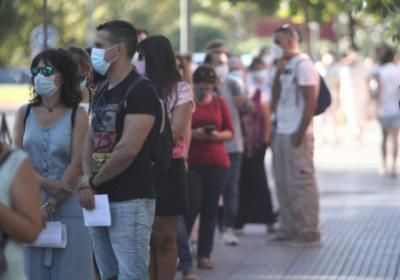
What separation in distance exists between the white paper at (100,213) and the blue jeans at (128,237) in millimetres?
80

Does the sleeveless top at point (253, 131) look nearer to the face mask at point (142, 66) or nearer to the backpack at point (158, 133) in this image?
the face mask at point (142, 66)

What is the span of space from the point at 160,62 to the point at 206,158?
2.49m

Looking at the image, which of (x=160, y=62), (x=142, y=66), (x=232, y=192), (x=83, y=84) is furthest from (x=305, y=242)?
(x=83, y=84)

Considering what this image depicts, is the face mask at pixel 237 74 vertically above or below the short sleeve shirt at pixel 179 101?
above

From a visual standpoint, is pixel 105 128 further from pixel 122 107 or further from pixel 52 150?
pixel 52 150

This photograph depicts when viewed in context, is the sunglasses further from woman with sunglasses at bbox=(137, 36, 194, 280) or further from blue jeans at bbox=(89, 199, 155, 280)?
woman with sunglasses at bbox=(137, 36, 194, 280)

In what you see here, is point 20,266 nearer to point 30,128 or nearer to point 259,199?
point 30,128

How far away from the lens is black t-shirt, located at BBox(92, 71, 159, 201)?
710 centimetres

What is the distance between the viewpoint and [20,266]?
212 inches

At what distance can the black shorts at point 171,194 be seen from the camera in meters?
8.40

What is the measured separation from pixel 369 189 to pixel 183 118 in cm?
996

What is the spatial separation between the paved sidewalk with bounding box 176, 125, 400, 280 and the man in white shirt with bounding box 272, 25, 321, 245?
0.25 m

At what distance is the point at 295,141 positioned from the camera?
40.6 feet

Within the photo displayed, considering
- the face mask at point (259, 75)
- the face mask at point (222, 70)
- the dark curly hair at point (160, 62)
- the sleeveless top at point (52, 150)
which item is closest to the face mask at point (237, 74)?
the face mask at point (222, 70)
